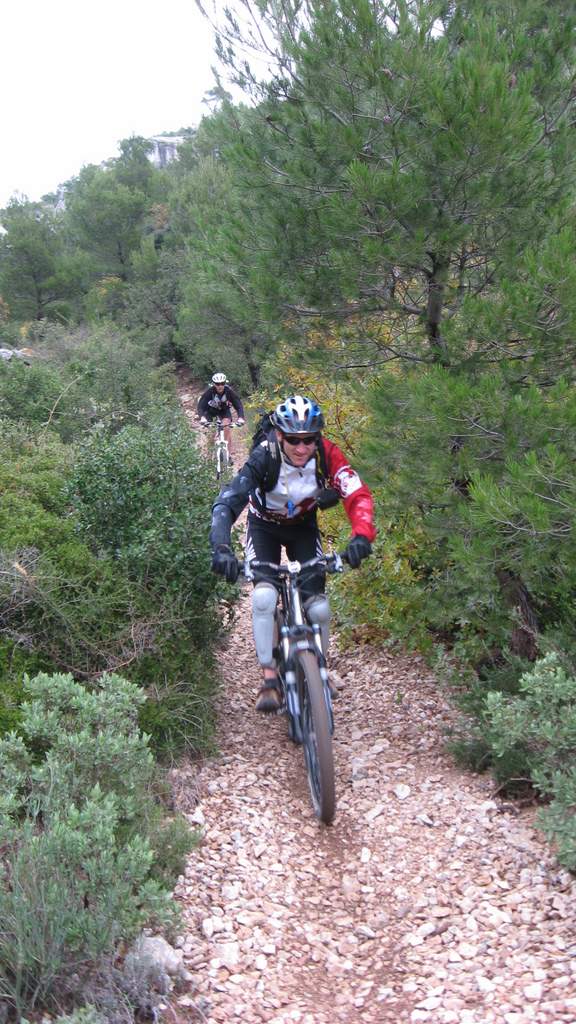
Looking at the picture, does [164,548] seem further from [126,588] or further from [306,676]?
[306,676]

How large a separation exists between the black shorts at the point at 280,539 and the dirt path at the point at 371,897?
4.12ft

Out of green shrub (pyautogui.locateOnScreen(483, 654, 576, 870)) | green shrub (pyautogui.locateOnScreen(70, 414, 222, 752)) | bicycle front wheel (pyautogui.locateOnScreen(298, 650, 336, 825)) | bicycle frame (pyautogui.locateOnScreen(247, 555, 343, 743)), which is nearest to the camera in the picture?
green shrub (pyautogui.locateOnScreen(483, 654, 576, 870))

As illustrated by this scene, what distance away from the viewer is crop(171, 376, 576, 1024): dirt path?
2969 mm

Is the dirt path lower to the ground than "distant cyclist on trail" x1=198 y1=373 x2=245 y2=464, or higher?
lower

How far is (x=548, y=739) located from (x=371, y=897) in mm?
1126

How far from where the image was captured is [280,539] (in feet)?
16.0

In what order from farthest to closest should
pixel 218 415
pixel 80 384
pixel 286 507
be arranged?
pixel 80 384 < pixel 218 415 < pixel 286 507

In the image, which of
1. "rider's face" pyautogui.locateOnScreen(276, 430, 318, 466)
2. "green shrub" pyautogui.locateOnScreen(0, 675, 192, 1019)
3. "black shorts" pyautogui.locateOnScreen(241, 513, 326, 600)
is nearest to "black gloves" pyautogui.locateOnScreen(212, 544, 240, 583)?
"black shorts" pyautogui.locateOnScreen(241, 513, 326, 600)

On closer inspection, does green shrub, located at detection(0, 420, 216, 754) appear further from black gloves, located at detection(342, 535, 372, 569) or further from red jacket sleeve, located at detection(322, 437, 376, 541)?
black gloves, located at detection(342, 535, 372, 569)

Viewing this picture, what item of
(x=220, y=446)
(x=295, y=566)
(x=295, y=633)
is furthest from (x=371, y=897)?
(x=220, y=446)

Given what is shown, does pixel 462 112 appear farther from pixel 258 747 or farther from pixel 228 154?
pixel 258 747

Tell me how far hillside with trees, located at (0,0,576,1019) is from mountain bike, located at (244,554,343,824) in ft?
2.12

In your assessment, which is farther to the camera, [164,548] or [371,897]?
[164,548]

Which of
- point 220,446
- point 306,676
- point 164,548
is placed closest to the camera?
point 306,676
